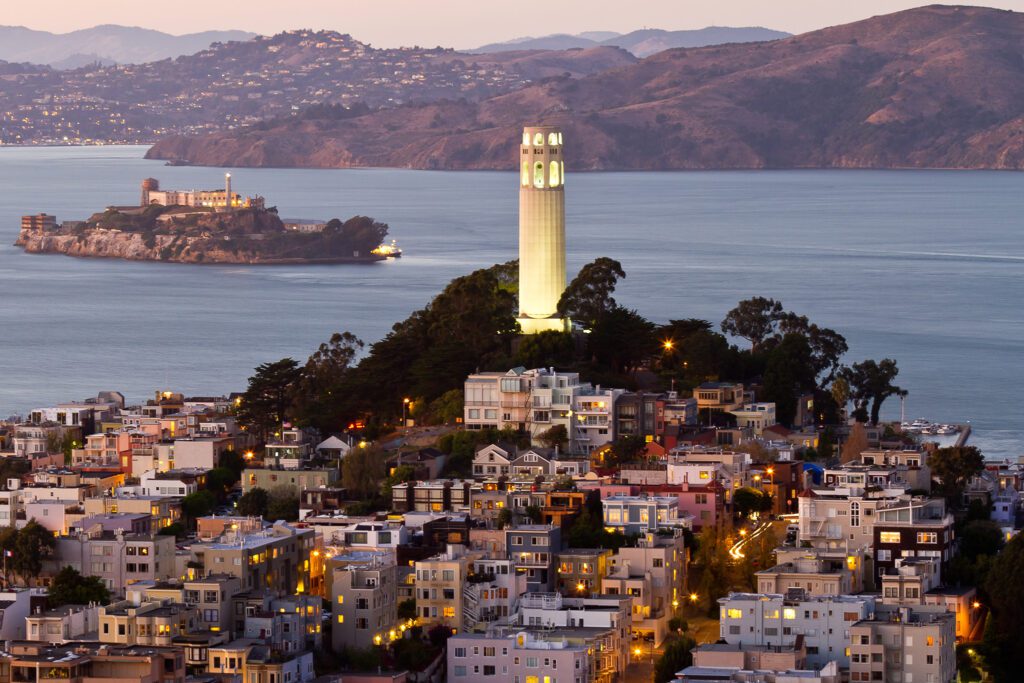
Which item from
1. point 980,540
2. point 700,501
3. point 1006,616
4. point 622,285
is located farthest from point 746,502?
point 622,285

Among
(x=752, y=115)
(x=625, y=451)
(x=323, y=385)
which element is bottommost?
(x=625, y=451)

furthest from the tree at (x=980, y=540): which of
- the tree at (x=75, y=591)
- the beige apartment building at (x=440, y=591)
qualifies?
the tree at (x=75, y=591)

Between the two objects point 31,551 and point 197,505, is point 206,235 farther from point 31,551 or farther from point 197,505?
point 31,551

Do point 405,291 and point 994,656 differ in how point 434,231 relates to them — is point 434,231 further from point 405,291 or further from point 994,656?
point 994,656

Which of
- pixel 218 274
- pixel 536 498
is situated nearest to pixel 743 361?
pixel 536 498

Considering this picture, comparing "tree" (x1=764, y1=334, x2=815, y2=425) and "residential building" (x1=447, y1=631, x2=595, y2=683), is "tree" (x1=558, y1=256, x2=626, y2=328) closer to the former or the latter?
"tree" (x1=764, y1=334, x2=815, y2=425)

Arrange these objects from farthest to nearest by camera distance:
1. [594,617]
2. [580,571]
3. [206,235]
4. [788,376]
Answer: [206,235], [788,376], [580,571], [594,617]
